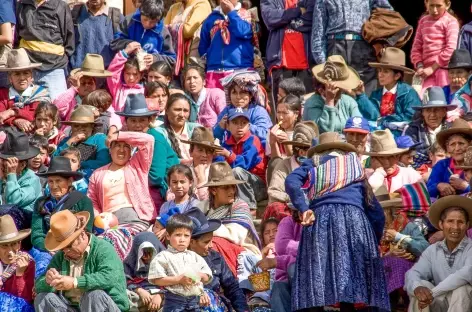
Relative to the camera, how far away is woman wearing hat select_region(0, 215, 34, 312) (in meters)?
13.2

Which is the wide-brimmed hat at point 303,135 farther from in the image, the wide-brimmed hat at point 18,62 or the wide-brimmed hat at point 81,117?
the wide-brimmed hat at point 18,62

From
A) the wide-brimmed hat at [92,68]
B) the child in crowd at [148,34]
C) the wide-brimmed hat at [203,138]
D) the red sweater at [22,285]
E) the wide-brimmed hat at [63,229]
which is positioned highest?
the child in crowd at [148,34]

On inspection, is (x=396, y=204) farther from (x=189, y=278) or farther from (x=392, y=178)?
(x=189, y=278)

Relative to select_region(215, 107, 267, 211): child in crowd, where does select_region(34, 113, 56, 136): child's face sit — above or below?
above

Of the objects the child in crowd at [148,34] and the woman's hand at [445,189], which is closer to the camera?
the woman's hand at [445,189]

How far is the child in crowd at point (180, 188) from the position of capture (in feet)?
45.6

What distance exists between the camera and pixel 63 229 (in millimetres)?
12523

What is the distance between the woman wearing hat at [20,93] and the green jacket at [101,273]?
3.74m

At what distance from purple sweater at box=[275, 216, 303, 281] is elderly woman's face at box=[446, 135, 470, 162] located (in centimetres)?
168

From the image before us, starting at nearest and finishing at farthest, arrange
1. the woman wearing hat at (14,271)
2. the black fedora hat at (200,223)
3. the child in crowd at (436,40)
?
the black fedora hat at (200,223) < the woman wearing hat at (14,271) < the child in crowd at (436,40)

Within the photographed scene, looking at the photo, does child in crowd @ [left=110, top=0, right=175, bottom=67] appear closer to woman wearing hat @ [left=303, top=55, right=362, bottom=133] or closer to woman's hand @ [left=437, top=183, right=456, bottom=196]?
woman wearing hat @ [left=303, top=55, right=362, bottom=133]

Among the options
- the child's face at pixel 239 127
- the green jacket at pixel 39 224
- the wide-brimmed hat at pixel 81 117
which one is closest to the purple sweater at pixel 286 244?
the green jacket at pixel 39 224

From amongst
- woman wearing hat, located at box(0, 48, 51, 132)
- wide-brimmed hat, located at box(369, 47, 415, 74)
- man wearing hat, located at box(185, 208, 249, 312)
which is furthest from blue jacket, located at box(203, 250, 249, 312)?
woman wearing hat, located at box(0, 48, 51, 132)

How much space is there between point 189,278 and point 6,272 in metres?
1.76
